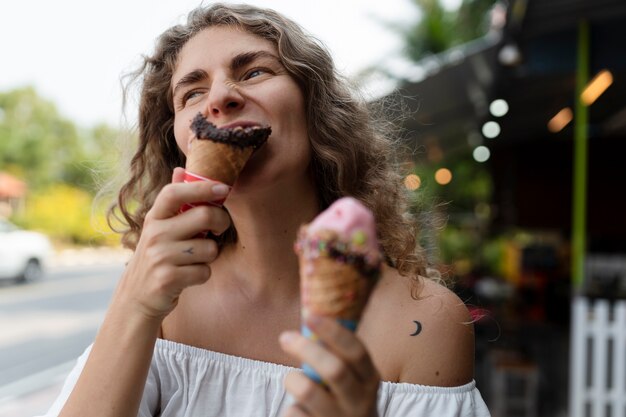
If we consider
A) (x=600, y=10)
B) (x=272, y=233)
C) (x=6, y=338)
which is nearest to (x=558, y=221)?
(x=600, y=10)

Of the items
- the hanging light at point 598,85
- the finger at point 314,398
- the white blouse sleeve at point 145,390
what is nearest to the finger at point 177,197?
the finger at point 314,398

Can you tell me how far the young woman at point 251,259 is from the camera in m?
1.18

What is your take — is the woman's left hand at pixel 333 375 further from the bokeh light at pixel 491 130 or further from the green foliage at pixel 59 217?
the green foliage at pixel 59 217

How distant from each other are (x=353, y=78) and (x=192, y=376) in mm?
1154

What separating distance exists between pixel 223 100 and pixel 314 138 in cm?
37

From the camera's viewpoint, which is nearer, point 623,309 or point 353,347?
point 353,347

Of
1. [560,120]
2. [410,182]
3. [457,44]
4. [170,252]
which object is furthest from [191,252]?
[457,44]

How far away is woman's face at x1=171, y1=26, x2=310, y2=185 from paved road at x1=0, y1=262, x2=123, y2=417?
6.92 ft

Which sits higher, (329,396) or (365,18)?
(365,18)

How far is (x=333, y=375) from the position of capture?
31.1 inches

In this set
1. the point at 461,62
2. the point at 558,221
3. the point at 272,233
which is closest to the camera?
the point at 272,233

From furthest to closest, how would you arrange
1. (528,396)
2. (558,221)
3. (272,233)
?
(558,221), (528,396), (272,233)

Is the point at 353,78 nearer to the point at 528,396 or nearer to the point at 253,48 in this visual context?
the point at 253,48

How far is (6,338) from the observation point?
29.7 feet
